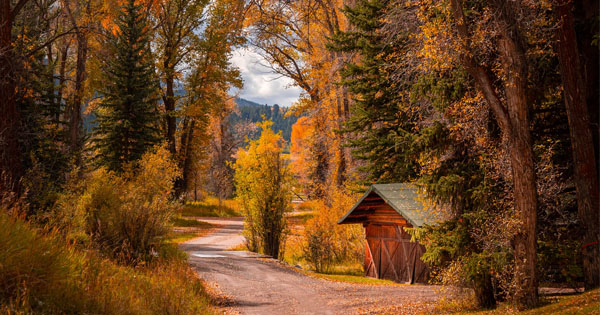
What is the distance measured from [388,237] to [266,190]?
21.6 feet

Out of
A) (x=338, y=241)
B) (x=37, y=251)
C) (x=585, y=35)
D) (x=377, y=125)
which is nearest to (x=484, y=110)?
(x=585, y=35)

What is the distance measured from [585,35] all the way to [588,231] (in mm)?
4325

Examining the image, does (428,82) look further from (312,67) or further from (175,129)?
(175,129)

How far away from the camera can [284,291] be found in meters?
14.8

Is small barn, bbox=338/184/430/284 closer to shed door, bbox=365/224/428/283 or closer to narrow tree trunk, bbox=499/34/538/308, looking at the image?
shed door, bbox=365/224/428/283

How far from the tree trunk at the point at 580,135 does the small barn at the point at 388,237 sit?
335 inches

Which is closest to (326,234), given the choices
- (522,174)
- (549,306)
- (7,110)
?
(522,174)

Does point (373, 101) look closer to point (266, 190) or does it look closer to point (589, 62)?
point (266, 190)

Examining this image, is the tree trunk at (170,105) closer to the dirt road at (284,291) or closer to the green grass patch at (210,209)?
the green grass patch at (210,209)

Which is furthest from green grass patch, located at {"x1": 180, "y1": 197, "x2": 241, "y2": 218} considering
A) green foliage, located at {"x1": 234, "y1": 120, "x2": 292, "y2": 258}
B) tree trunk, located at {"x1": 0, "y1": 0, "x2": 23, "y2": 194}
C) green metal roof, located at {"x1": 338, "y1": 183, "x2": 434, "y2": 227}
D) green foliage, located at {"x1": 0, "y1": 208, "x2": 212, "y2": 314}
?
green foliage, located at {"x1": 0, "y1": 208, "x2": 212, "y2": 314}

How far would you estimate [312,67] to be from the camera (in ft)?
102

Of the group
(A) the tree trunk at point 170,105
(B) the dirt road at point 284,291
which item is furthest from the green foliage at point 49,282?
(A) the tree trunk at point 170,105

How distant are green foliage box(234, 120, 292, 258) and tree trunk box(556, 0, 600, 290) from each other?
15.5 meters

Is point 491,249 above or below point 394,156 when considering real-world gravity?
below
